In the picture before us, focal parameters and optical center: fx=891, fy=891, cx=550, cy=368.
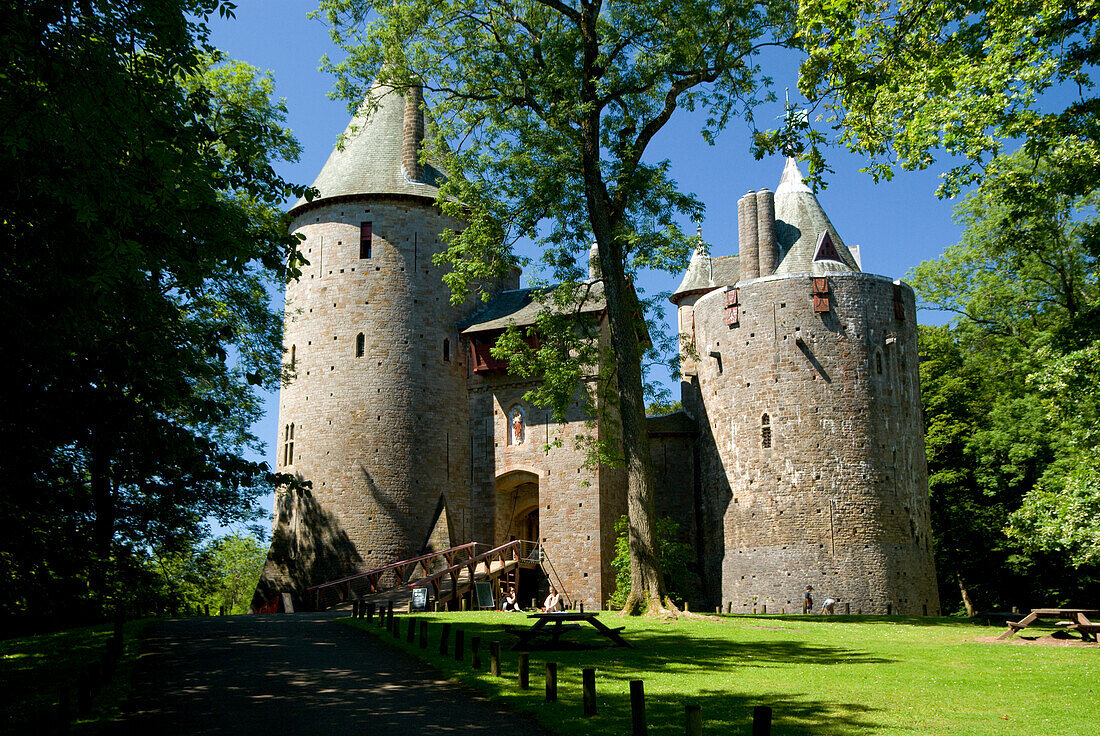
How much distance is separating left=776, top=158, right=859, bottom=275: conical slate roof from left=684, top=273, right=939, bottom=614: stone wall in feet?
9.59

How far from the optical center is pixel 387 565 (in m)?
30.3

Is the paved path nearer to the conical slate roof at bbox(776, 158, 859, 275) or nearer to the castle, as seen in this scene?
the castle

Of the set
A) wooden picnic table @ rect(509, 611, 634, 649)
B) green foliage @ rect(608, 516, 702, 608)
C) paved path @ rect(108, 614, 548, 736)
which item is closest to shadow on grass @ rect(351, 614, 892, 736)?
wooden picnic table @ rect(509, 611, 634, 649)

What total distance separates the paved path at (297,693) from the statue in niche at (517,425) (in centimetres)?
1696

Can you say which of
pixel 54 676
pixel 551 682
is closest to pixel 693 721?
pixel 551 682

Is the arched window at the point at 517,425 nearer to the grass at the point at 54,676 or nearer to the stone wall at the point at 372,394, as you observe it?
the stone wall at the point at 372,394

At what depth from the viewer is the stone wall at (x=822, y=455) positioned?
96.1ft

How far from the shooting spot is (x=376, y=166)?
34312 mm

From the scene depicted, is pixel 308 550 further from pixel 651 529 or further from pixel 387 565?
pixel 651 529

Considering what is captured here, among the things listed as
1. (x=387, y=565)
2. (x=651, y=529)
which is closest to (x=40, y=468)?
(x=651, y=529)

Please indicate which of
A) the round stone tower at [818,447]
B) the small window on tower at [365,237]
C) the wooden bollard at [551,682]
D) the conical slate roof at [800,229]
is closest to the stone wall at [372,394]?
the small window on tower at [365,237]

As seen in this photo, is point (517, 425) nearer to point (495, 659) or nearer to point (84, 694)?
point (495, 659)

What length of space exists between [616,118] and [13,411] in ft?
50.5

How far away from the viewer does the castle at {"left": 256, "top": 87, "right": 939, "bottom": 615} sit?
29781 millimetres
